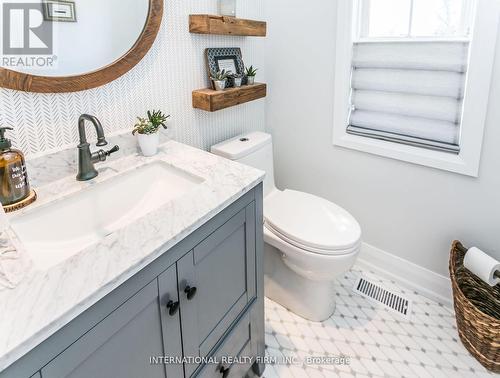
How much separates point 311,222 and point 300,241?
5.9 inches

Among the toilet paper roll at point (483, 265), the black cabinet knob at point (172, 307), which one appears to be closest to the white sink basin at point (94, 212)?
the black cabinet knob at point (172, 307)

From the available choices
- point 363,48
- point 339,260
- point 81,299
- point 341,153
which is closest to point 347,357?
point 339,260

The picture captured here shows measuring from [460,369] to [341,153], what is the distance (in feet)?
3.80

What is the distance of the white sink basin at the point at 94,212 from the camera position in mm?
999

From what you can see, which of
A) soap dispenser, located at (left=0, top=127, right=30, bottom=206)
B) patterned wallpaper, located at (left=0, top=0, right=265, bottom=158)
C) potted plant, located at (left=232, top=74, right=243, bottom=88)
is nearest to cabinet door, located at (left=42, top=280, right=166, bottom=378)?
soap dispenser, located at (left=0, top=127, right=30, bottom=206)

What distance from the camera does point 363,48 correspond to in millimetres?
1812

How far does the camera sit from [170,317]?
0.92 meters

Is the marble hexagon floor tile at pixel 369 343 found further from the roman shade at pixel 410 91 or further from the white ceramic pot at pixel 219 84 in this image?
the white ceramic pot at pixel 219 84

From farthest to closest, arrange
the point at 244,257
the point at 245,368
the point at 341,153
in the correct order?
the point at 341,153 → the point at 245,368 → the point at 244,257

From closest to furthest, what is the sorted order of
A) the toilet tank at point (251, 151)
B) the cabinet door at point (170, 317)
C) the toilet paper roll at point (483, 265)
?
1. the cabinet door at point (170, 317)
2. the toilet paper roll at point (483, 265)
3. the toilet tank at point (251, 151)

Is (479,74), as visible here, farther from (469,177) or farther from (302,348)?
(302,348)

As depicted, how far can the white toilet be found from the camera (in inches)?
61.4

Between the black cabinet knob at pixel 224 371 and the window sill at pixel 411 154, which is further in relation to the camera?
the window sill at pixel 411 154

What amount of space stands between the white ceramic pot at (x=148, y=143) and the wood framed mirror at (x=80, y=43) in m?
0.23
